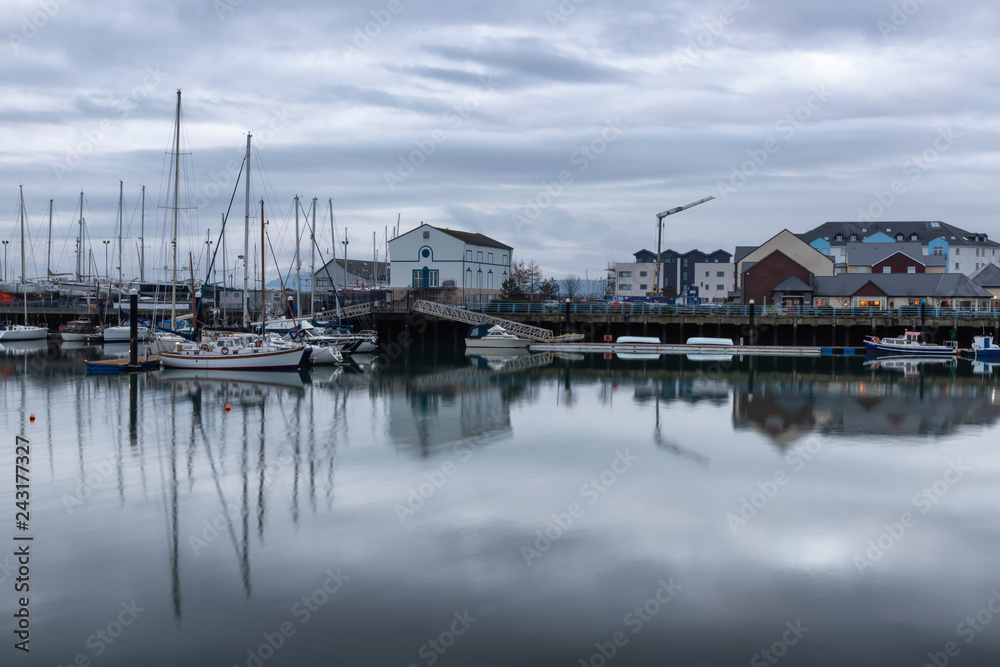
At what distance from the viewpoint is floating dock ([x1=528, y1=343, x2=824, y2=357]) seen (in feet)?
209

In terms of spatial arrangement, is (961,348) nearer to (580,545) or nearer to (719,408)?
(719,408)

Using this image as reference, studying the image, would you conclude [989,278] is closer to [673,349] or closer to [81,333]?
[673,349]

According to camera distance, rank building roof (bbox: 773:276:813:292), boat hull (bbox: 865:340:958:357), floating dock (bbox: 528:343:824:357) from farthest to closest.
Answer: building roof (bbox: 773:276:813:292) < floating dock (bbox: 528:343:824:357) < boat hull (bbox: 865:340:958:357)

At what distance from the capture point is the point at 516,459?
23.9 metres

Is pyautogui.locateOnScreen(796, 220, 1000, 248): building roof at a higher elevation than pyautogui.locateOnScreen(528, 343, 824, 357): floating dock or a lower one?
higher

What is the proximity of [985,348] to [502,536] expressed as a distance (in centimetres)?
5623

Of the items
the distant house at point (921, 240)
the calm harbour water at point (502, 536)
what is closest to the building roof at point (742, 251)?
the distant house at point (921, 240)

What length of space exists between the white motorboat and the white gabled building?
128 ft

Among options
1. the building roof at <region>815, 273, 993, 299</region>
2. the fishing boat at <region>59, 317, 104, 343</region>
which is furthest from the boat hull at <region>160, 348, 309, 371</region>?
the building roof at <region>815, 273, 993, 299</region>

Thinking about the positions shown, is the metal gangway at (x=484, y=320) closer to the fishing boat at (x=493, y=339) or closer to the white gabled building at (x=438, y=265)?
the fishing boat at (x=493, y=339)

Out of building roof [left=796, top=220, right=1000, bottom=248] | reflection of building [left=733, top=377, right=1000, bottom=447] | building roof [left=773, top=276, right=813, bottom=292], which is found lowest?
reflection of building [left=733, top=377, right=1000, bottom=447]

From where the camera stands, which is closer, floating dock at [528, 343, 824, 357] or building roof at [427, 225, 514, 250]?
floating dock at [528, 343, 824, 357]

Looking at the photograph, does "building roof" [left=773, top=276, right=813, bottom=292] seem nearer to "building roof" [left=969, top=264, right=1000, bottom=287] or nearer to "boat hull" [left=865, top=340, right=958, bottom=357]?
"building roof" [left=969, top=264, right=1000, bottom=287]

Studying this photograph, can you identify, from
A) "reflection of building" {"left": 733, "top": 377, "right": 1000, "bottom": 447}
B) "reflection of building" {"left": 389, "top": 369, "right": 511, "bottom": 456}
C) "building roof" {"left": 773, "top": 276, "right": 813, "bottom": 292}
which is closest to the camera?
"reflection of building" {"left": 389, "top": 369, "right": 511, "bottom": 456}
